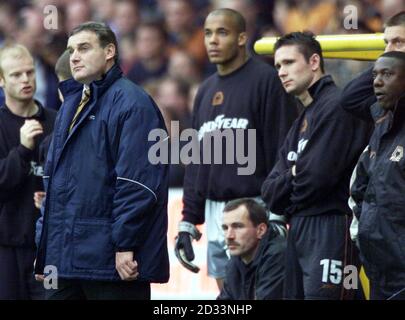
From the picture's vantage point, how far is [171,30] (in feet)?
37.1

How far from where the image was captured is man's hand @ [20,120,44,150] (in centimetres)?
827

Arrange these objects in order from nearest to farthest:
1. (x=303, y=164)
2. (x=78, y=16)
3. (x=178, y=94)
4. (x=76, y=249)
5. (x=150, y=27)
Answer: (x=76, y=249)
(x=303, y=164)
(x=178, y=94)
(x=150, y=27)
(x=78, y=16)

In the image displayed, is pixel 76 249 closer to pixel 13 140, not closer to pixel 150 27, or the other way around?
pixel 13 140

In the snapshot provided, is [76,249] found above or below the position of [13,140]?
below

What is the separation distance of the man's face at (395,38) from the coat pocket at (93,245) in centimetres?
191

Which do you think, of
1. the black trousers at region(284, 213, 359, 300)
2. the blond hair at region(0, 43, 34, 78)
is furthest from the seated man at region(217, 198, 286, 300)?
the blond hair at region(0, 43, 34, 78)

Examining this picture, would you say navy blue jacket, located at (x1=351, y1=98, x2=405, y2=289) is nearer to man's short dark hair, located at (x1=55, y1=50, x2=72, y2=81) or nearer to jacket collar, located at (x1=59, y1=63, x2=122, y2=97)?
jacket collar, located at (x1=59, y1=63, x2=122, y2=97)

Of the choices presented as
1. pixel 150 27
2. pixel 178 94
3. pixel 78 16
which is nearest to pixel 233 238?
pixel 178 94

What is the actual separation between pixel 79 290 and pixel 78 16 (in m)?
6.34

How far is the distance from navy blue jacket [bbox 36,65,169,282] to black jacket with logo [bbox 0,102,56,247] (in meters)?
1.38

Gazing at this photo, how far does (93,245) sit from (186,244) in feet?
6.89

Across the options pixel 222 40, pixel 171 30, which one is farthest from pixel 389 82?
pixel 171 30

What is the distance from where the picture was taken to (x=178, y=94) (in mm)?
10852

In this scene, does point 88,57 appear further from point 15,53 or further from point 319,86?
point 15,53
